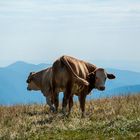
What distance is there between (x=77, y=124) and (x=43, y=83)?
7.74m

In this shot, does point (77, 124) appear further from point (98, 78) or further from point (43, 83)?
point (43, 83)

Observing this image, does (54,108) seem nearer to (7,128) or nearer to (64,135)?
(7,128)

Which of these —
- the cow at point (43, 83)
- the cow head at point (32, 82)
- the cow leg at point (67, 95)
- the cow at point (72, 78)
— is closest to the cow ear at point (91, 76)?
the cow at point (72, 78)

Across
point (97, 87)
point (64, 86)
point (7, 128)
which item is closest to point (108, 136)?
point (7, 128)

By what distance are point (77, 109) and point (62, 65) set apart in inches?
146

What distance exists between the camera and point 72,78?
20.3 metres

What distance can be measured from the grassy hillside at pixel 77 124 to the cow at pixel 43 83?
1290 mm

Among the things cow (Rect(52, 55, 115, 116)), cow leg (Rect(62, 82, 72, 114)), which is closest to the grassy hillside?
cow leg (Rect(62, 82, 72, 114))

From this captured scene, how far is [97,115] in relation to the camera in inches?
797

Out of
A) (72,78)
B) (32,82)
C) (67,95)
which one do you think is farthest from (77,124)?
(32,82)

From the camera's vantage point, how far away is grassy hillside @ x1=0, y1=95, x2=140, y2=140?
16.0m

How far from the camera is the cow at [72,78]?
20391 mm

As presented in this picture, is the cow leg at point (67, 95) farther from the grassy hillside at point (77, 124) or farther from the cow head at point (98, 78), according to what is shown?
the cow head at point (98, 78)

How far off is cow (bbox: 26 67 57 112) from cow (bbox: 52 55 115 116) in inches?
77.2
